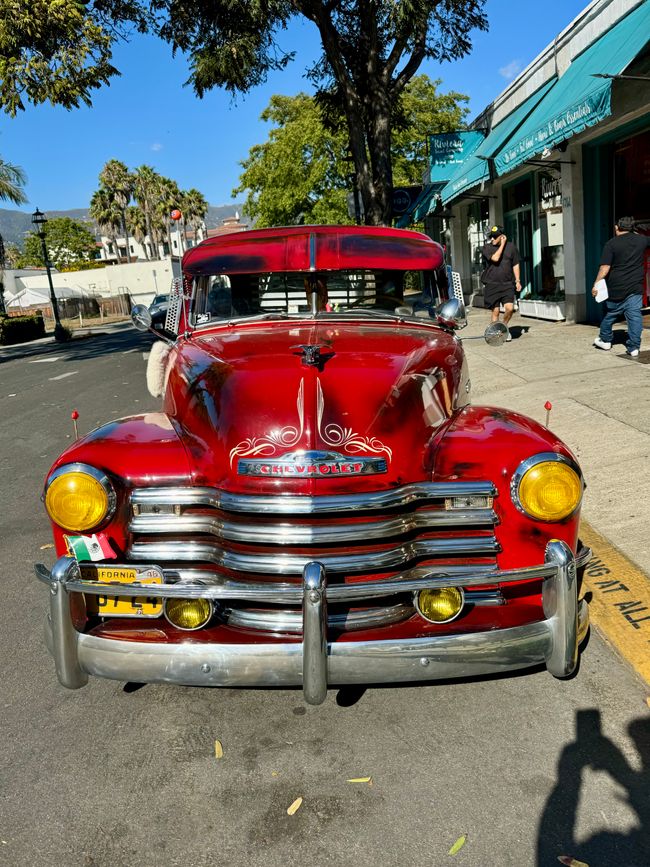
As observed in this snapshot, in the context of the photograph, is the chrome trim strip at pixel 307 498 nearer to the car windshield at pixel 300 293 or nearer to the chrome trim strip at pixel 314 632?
the chrome trim strip at pixel 314 632

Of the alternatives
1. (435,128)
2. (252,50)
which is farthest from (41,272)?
(252,50)

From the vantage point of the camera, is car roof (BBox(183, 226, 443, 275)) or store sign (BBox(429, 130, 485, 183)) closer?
car roof (BBox(183, 226, 443, 275))

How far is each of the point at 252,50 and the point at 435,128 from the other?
73.4ft

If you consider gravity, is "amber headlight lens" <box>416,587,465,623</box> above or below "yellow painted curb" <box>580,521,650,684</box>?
above

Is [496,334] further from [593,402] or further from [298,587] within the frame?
[593,402]

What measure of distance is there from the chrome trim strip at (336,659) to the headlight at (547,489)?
1.44ft

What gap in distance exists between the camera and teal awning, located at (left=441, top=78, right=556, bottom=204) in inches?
535

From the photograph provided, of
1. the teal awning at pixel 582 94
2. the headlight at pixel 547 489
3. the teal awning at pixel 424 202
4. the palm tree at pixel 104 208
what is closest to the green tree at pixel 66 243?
the palm tree at pixel 104 208

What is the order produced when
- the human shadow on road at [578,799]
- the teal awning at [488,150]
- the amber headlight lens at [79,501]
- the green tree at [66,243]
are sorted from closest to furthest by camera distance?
the human shadow on road at [578,799]
the amber headlight lens at [79,501]
the teal awning at [488,150]
the green tree at [66,243]

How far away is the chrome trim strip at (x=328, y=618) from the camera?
2545 millimetres

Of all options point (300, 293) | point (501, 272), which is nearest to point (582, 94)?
point (501, 272)

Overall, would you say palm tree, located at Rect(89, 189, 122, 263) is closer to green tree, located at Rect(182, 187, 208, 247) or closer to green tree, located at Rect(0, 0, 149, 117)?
green tree, located at Rect(182, 187, 208, 247)

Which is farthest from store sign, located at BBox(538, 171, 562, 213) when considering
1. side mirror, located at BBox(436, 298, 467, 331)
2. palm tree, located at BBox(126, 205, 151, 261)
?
palm tree, located at BBox(126, 205, 151, 261)

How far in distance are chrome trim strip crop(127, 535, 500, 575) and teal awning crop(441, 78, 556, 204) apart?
12486 millimetres
